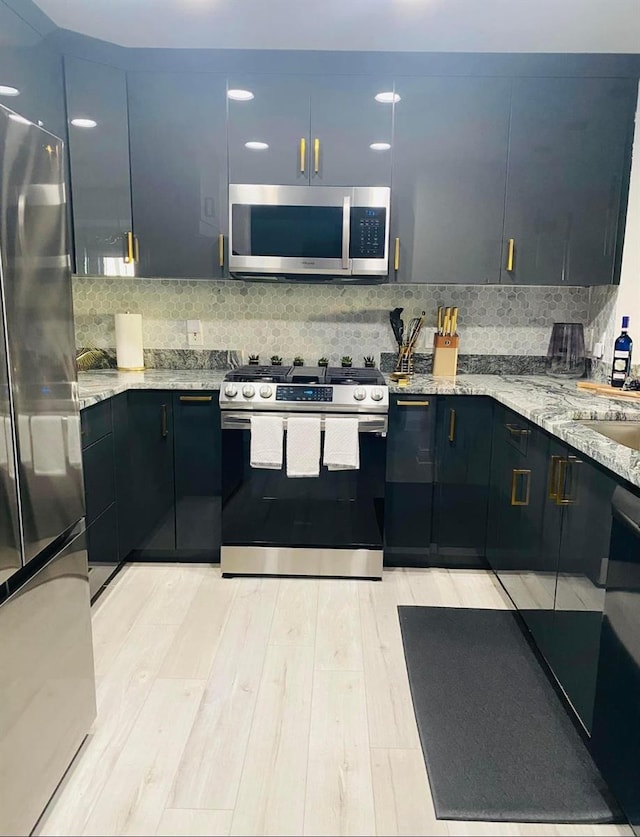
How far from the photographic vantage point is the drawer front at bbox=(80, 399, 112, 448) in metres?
2.46

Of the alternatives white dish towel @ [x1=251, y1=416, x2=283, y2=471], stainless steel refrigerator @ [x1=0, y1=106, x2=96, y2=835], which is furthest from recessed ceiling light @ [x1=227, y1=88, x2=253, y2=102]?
stainless steel refrigerator @ [x1=0, y1=106, x2=96, y2=835]

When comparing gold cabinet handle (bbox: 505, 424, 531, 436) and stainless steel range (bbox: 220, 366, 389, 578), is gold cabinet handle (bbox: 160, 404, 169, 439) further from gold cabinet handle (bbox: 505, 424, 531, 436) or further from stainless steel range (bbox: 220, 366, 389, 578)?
gold cabinet handle (bbox: 505, 424, 531, 436)

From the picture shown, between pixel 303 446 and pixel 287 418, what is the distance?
0.50 ft

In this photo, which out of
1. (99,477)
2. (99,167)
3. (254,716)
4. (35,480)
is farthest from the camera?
(99,167)

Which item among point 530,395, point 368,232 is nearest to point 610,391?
point 530,395

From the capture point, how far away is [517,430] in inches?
99.8

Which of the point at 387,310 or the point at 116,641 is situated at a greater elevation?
the point at 387,310

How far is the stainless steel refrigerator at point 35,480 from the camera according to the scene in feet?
4.29

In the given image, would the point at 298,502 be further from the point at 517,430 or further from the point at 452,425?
the point at 517,430

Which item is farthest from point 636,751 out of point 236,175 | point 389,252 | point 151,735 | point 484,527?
point 236,175

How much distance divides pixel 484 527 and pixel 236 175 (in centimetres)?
214

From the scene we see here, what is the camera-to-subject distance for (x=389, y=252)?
10.1 feet

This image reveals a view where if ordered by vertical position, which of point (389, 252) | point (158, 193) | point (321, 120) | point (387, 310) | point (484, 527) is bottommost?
point (484, 527)

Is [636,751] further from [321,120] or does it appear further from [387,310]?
[321,120]
